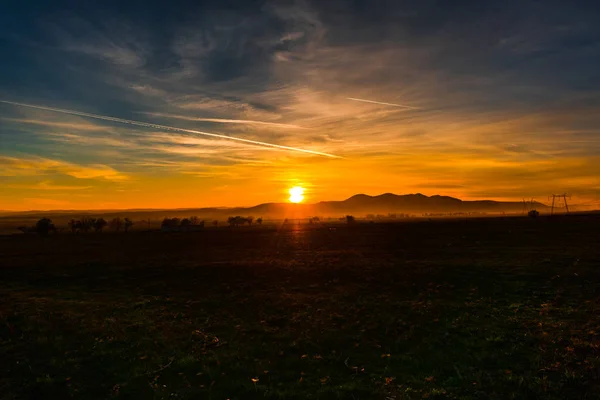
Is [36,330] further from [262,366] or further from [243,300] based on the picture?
[262,366]

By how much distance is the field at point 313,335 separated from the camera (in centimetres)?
1263

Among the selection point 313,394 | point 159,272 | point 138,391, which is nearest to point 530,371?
point 313,394

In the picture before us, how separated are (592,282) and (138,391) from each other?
29.1 meters

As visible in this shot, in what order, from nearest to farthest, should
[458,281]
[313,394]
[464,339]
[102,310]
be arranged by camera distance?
[313,394]
[464,339]
[102,310]
[458,281]

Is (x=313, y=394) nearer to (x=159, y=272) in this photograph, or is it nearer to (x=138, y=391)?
(x=138, y=391)

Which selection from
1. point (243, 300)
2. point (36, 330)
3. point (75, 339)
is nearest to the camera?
point (75, 339)

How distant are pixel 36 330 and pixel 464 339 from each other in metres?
21.2

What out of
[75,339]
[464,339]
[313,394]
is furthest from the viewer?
[75,339]

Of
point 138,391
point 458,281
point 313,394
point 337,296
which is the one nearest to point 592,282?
point 458,281

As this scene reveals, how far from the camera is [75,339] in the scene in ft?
59.1

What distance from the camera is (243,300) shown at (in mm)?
25297

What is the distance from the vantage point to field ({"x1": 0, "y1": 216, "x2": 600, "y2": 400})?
1263 cm

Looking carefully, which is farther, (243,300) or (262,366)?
(243,300)

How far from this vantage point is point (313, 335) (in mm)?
17781
